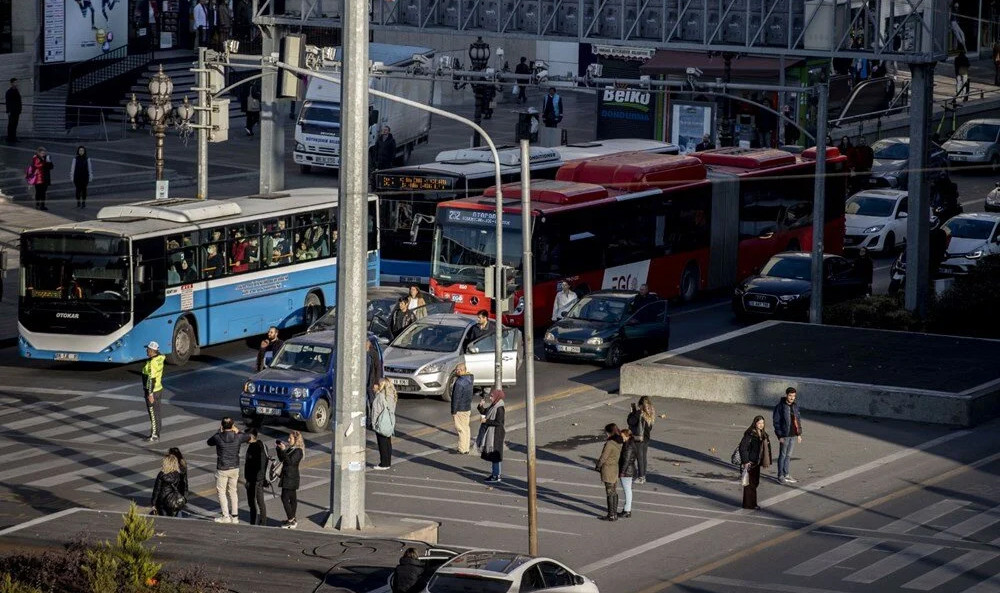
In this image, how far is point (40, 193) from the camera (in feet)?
164

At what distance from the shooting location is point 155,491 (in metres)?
23.8

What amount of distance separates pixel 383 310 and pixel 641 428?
11048mm

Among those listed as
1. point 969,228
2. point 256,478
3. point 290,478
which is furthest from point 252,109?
point 290,478

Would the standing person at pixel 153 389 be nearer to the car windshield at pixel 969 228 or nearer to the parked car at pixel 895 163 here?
the car windshield at pixel 969 228

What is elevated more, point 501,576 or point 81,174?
point 81,174

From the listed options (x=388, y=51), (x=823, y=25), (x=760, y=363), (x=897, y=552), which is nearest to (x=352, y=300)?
(x=897, y=552)

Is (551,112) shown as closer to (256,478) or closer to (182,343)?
(182,343)

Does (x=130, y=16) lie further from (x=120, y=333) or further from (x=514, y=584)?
(x=514, y=584)

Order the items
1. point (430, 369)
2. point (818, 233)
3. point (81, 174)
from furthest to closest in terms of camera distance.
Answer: point (81, 174), point (818, 233), point (430, 369)

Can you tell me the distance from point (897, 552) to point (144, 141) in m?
43.0

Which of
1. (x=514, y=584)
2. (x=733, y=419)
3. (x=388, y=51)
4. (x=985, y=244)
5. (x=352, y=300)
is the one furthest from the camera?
(x=388, y=51)

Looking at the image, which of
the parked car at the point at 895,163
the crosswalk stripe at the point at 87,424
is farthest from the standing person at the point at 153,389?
the parked car at the point at 895,163

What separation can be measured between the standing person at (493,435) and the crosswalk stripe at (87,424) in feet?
23.5

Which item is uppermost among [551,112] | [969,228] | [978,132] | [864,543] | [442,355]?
[551,112]
